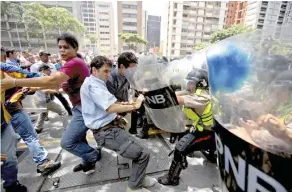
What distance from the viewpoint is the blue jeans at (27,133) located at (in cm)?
248

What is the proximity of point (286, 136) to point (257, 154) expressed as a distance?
0.43ft

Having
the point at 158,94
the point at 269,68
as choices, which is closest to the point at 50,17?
the point at 158,94

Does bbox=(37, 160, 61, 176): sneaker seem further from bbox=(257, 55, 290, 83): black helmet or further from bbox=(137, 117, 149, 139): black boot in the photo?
bbox=(257, 55, 290, 83): black helmet

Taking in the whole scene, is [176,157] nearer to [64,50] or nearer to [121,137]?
[121,137]

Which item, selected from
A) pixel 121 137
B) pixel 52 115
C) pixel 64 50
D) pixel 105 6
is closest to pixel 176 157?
pixel 121 137

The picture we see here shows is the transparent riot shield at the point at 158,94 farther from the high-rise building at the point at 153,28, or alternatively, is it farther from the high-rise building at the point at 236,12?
the high-rise building at the point at 153,28

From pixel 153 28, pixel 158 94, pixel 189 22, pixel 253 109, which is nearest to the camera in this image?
pixel 253 109

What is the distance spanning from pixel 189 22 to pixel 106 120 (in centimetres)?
5800

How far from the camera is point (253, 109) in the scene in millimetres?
797

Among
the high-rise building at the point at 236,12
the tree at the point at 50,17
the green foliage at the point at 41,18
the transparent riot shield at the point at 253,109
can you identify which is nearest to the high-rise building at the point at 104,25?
the tree at the point at 50,17

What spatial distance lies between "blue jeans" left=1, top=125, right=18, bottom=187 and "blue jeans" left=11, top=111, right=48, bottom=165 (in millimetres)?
507

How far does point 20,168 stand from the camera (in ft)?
8.91

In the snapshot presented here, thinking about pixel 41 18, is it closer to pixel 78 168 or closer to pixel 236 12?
pixel 78 168

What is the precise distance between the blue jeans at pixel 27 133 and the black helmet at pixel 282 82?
2.81m
